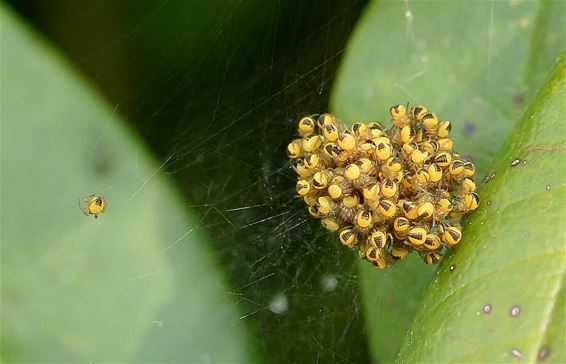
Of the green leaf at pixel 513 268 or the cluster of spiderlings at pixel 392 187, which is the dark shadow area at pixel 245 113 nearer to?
the cluster of spiderlings at pixel 392 187

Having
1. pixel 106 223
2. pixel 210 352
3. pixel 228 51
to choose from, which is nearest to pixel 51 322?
pixel 106 223

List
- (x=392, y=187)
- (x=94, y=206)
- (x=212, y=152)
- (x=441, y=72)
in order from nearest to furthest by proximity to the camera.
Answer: (x=392, y=187) < (x=441, y=72) < (x=94, y=206) < (x=212, y=152)

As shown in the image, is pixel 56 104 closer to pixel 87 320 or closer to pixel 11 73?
pixel 11 73

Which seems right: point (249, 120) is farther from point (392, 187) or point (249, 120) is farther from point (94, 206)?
point (392, 187)

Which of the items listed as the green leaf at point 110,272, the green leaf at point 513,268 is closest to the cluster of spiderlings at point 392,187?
the green leaf at point 513,268

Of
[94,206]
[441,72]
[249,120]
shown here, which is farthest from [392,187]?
[94,206]
